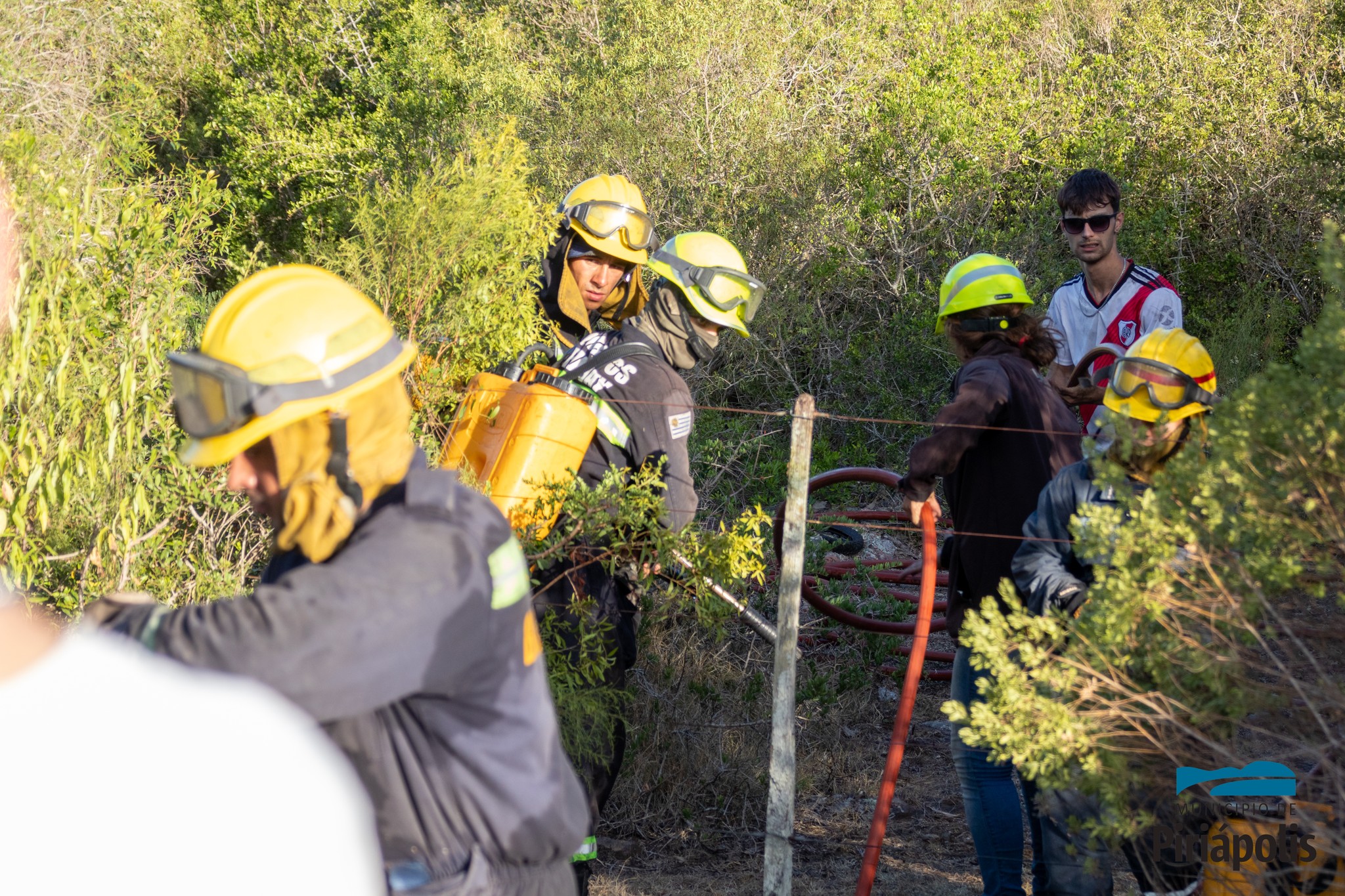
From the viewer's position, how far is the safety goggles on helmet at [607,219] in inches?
154

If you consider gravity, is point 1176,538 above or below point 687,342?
below

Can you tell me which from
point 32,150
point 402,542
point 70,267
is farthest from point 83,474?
point 402,542

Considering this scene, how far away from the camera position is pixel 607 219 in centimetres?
392

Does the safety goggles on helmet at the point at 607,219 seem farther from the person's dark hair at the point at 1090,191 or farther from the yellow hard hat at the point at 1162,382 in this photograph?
the yellow hard hat at the point at 1162,382

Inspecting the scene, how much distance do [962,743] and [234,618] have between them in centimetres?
250

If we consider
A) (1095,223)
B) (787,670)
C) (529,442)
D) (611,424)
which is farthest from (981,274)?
(529,442)

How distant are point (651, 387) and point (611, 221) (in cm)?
86

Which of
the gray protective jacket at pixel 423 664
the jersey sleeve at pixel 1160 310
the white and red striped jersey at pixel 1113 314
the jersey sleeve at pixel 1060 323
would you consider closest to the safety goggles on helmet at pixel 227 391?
the gray protective jacket at pixel 423 664

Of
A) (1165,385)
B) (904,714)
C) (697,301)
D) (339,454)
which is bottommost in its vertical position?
(904,714)

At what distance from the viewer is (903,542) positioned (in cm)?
763

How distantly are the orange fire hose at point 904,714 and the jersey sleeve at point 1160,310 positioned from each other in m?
1.45

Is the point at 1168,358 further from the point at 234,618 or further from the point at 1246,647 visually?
the point at 234,618

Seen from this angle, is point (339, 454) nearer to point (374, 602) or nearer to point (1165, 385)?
Result: point (374, 602)

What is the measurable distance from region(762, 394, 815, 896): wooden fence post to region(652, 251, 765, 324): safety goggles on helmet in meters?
0.52
